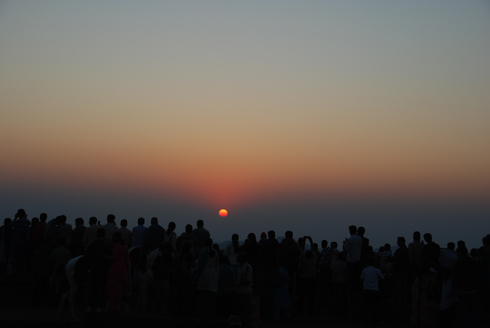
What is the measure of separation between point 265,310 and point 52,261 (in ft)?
21.2

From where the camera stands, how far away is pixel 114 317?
1141 centimetres

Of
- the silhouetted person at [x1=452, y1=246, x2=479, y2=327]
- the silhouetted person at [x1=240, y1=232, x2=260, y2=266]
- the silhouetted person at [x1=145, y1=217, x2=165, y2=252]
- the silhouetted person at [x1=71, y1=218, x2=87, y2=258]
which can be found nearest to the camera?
the silhouetted person at [x1=452, y1=246, x2=479, y2=327]

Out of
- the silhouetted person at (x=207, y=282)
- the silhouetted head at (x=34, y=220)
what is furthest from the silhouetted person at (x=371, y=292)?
the silhouetted head at (x=34, y=220)

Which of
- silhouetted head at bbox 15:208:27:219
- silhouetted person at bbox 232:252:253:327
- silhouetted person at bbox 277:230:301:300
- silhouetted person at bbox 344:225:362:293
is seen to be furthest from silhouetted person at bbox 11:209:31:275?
silhouetted person at bbox 344:225:362:293

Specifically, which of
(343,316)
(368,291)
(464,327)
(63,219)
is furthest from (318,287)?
(63,219)

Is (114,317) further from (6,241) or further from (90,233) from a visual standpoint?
(6,241)

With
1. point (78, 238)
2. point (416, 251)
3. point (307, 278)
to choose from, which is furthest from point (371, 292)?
point (78, 238)

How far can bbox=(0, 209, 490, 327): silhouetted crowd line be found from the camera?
13.1 meters

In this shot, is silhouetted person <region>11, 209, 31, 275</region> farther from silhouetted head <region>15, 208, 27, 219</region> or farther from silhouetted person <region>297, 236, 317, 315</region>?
silhouetted person <region>297, 236, 317, 315</region>

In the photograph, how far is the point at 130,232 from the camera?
1582cm

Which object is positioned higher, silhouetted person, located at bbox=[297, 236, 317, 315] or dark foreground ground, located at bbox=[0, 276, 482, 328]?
silhouetted person, located at bbox=[297, 236, 317, 315]

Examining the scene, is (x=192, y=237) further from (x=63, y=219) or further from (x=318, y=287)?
(x=318, y=287)

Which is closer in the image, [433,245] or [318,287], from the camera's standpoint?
[433,245]

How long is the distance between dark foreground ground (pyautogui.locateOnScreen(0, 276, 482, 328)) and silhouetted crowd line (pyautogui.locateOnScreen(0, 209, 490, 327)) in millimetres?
325
